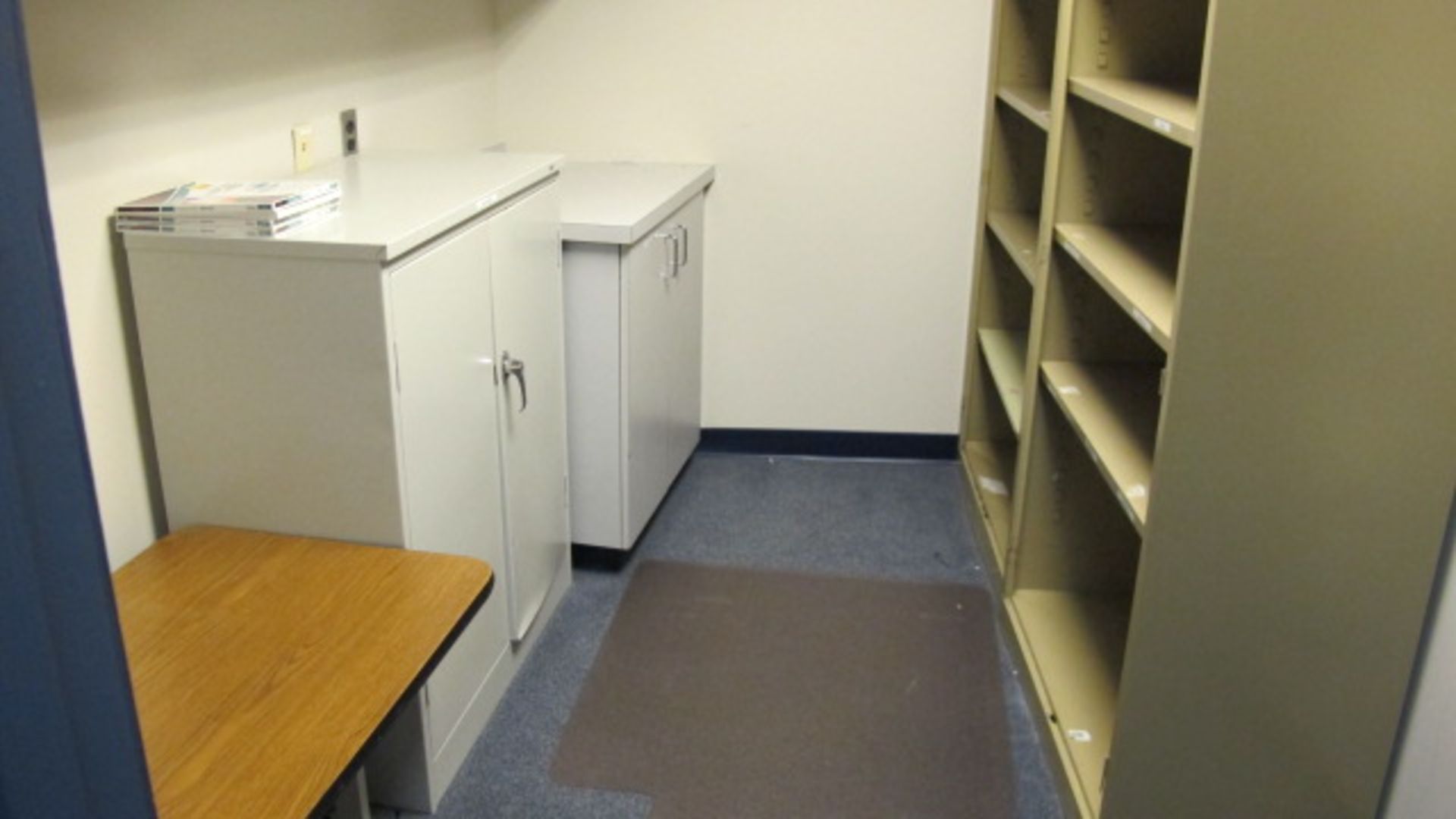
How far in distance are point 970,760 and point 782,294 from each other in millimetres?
1695

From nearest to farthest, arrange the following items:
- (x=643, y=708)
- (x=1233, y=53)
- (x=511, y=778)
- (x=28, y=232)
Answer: (x=28, y=232) → (x=1233, y=53) → (x=511, y=778) → (x=643, y=708)

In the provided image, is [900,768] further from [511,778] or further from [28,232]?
[28,232]

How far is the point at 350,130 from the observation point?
2.49 meters

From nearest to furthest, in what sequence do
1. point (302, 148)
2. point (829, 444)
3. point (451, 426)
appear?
point (451, 426)
point (302, 148)
point (829, 444)

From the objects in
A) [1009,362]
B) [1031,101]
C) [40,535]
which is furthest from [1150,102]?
[40,535]

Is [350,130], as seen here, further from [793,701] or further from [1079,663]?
[1079,663]

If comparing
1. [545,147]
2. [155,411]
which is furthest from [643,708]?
[545,147]

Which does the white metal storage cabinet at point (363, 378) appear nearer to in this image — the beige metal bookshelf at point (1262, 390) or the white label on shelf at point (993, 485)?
the beige metal bookshelf at point (1262, 390)

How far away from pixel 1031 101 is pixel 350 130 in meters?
1.66

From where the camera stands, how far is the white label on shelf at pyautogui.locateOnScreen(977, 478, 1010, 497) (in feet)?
10.3

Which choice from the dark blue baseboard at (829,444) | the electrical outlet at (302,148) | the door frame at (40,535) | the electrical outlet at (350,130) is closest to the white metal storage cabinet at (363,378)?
the electrical outlet at (302,148)

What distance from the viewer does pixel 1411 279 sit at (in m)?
1.55

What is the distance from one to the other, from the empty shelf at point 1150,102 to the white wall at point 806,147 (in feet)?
3.59

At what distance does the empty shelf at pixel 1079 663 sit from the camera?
2078 mm
